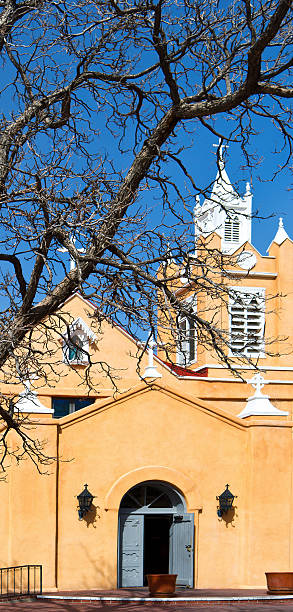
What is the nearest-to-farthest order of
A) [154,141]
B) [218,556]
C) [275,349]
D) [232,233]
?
[154,141] < [218,556] < [275,349] < [232,233]

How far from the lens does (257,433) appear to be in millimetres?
22359

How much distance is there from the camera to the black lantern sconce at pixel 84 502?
827 inches

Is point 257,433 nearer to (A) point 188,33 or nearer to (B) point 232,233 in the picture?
(B) point 232,233

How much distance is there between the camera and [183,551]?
21.7m

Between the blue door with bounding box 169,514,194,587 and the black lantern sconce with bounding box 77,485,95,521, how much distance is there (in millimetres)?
2347

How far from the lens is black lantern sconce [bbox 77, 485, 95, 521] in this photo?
21000mm

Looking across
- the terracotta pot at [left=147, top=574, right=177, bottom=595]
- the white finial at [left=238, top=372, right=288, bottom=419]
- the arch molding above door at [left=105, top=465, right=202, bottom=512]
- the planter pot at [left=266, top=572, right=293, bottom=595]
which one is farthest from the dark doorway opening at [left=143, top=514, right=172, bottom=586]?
the terracotta pot at [left=147, top=574, right=177, bottom=595]

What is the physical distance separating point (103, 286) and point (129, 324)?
56 centimetres

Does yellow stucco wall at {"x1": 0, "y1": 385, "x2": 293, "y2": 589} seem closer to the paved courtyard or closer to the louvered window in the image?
the paved courtyard

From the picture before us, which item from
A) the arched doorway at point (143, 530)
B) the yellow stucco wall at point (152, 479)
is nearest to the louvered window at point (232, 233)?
the yellow stucco wall at point (152, 479)

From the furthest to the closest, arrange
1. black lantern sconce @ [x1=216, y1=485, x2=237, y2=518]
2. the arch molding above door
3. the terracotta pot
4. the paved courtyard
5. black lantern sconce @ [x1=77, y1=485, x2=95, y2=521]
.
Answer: black lantern sconce @ [x1=216, y1=485, x2=237, y2=518]
the arch molding above door
black lantern sconce @ [x1=77, y1=485, x2=95, y2=521]
the terracotta pot
the paved courtyard

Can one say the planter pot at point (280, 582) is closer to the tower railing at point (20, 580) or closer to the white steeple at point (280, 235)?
the tower railing at point (20, 580)

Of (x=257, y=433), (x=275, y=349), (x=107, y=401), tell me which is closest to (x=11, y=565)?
(x=107, y=401)

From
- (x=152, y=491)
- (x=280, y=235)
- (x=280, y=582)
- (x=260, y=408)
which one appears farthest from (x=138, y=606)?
(x=280, y=235)
